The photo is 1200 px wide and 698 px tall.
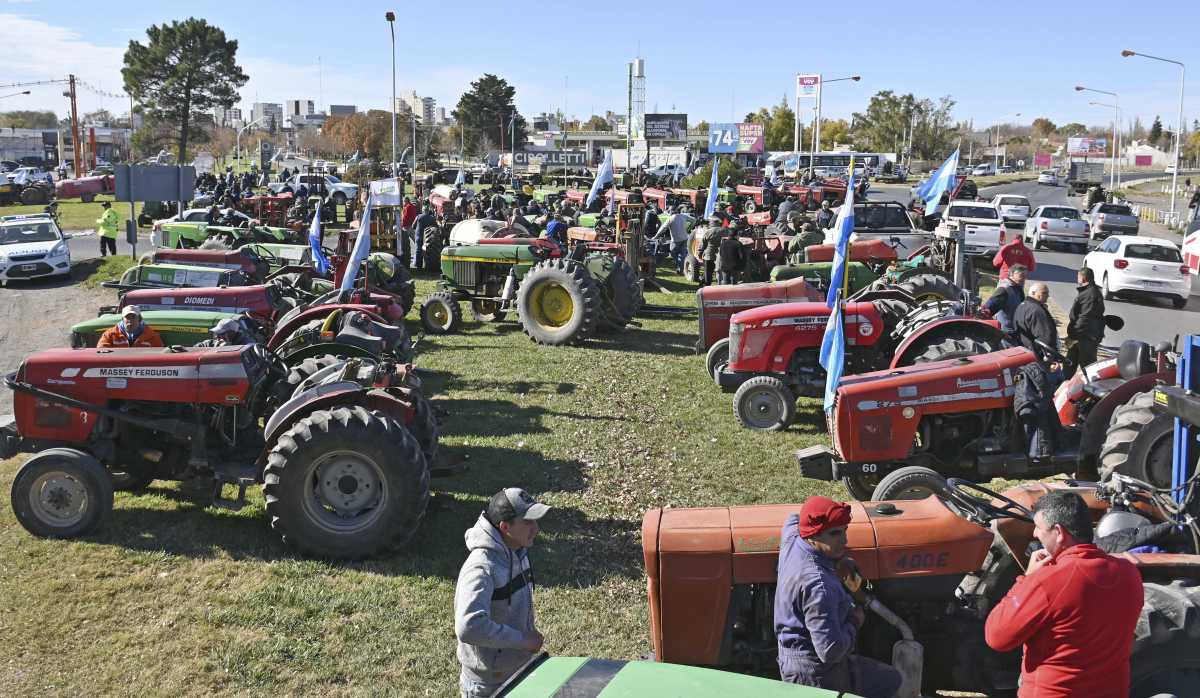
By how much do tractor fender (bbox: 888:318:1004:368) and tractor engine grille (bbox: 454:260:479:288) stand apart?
8.24 metres

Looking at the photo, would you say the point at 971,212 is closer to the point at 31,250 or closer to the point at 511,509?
the point at 31,250

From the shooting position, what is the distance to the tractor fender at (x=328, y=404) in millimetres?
7262

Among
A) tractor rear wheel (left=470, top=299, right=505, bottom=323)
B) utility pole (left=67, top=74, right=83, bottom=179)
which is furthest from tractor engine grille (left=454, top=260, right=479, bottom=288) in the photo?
utility pole (left=67, top=74, right=83, bottom=179)

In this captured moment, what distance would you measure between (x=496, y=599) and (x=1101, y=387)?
6.37 metres

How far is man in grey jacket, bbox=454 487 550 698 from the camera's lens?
4.11 m

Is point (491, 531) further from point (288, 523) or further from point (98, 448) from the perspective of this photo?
point (98, 448)

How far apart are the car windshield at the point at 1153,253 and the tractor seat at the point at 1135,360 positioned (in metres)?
13.3

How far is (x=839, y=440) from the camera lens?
26.4ft

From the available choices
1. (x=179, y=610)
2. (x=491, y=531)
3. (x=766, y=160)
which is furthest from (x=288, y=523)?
(x=766, y=160)

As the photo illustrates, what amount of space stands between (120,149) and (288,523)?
99055 millimetres

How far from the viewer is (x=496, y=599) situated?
423cm

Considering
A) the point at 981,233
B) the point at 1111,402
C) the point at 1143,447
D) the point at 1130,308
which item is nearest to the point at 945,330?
the point at 1111,402

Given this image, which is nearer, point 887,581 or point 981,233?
point 887,581

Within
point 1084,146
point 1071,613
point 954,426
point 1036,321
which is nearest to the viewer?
point 1071,613
